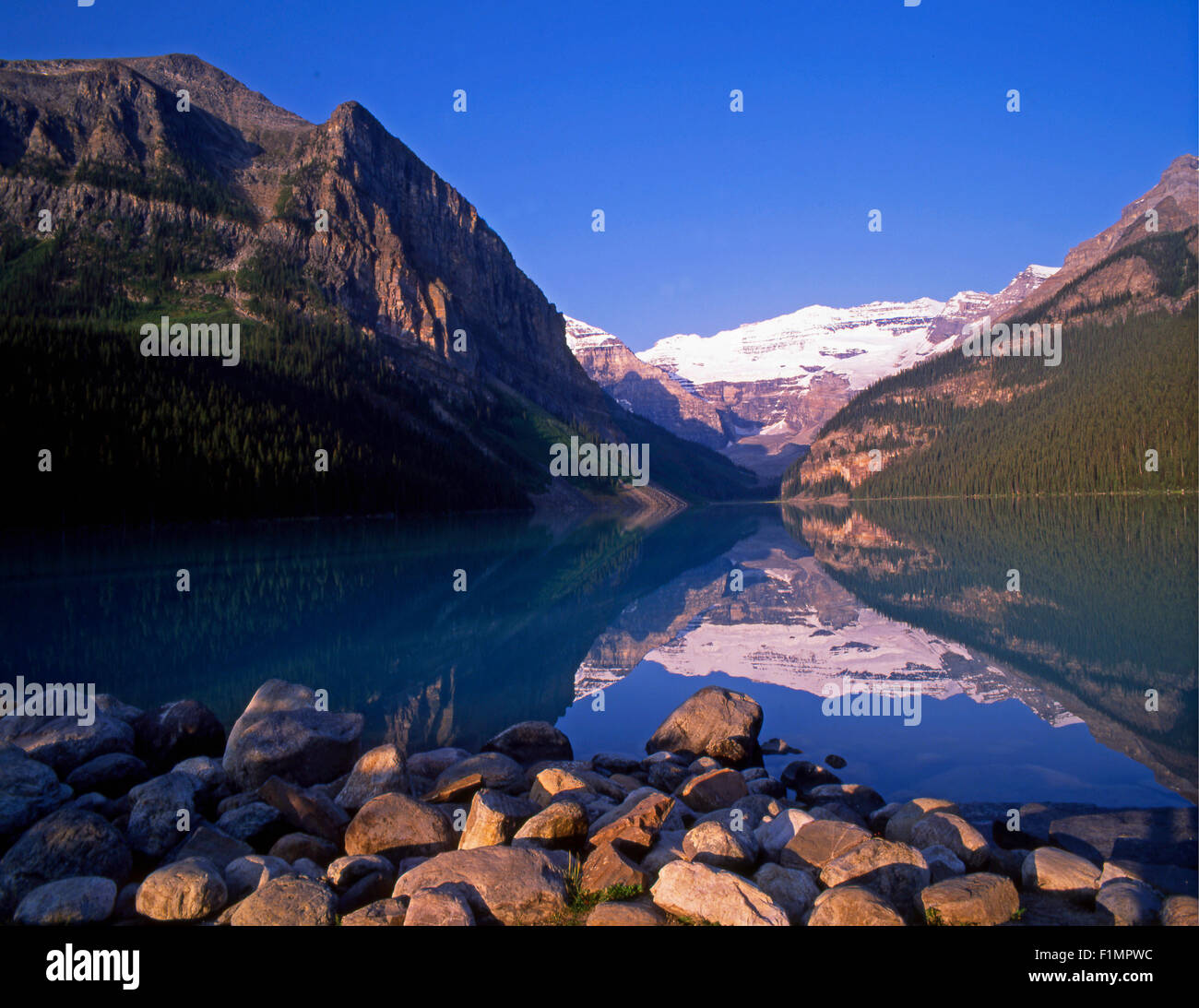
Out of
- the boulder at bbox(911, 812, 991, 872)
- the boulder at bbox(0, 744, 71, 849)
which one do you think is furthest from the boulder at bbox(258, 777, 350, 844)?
the boulder at bbox(911, 812, 991, 872)

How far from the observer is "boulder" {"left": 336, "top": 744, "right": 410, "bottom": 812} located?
34.9ft

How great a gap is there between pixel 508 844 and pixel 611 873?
5.44 feet

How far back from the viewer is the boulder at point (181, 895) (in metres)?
7.49

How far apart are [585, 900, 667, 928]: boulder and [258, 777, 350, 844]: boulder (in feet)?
14.6

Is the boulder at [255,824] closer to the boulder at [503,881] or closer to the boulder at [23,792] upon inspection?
the boulder at [23,792]

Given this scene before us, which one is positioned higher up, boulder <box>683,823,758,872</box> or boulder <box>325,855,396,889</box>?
boulder <box>683,823,758,872</box>

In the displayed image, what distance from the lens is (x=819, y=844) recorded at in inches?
323

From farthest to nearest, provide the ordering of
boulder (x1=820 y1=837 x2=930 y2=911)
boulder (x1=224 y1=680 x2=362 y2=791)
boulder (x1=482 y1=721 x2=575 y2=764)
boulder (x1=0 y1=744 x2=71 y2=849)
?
boulder (x1=482 y1=721 x2=575 y2=764)
boulder (x1=224 y1=680 x2=362 y2=791)
boulder (x1=0 y1=744 x2=71 y2=849)
boulder (x1=820 y1=837 x2=930 y2=911)

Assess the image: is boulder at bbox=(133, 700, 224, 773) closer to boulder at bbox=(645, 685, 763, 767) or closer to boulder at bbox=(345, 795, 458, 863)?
boulder at bbox=(345, 795, 458, 863)

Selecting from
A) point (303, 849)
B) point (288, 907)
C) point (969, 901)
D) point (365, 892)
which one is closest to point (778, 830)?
point (969, 901)

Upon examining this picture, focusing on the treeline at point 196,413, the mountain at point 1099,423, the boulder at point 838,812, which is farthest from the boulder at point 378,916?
the mountain at point 1099,423

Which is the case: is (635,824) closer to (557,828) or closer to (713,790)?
(557,828)

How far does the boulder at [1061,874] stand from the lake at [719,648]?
353 centimetres

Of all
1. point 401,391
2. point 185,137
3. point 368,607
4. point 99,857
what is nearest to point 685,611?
point 368,607
